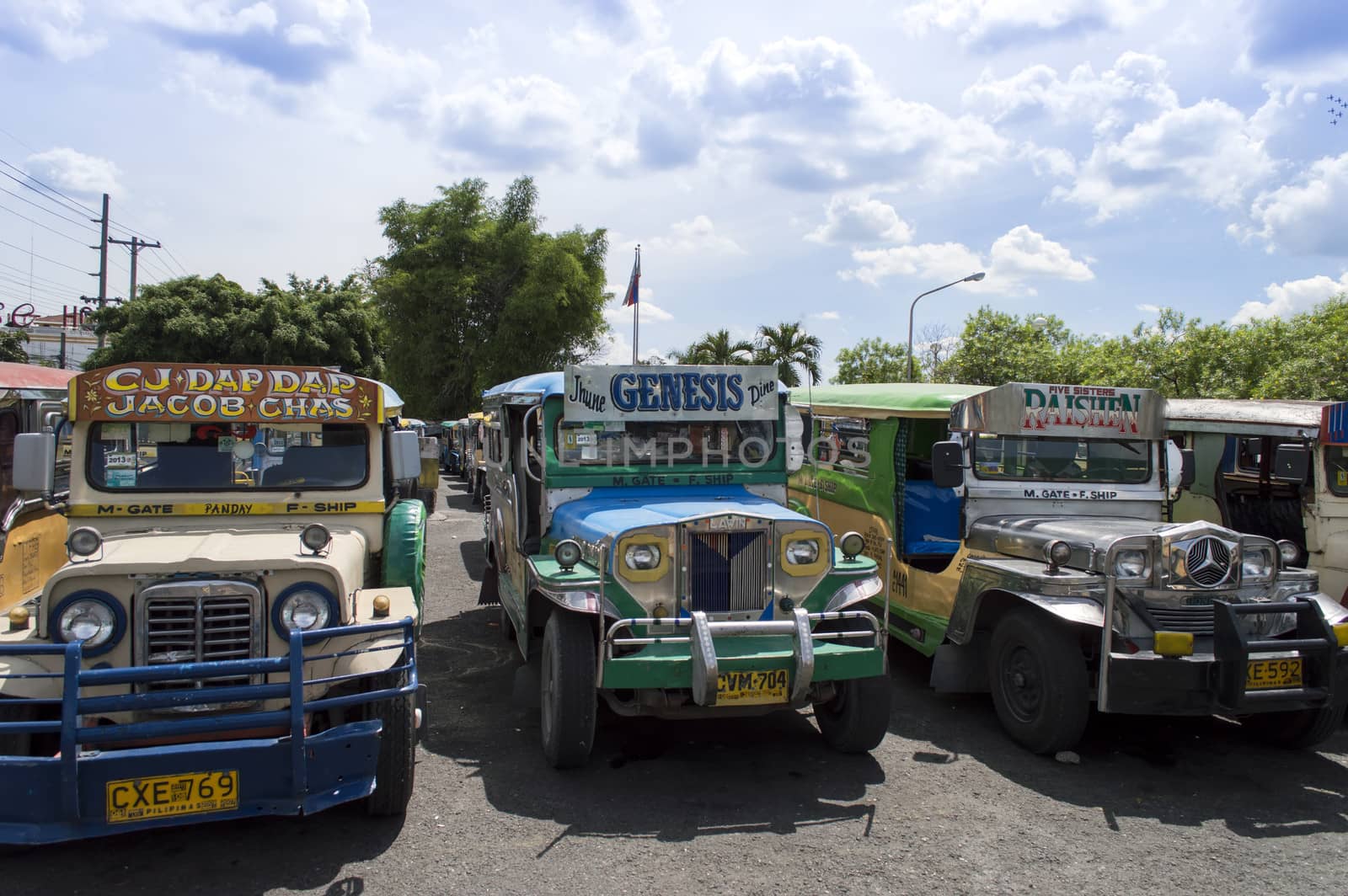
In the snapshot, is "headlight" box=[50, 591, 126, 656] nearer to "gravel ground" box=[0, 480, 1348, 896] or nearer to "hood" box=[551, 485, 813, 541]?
"gravel ground" box=[0, 480, 1348, 896]

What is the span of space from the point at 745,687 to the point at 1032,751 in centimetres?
215

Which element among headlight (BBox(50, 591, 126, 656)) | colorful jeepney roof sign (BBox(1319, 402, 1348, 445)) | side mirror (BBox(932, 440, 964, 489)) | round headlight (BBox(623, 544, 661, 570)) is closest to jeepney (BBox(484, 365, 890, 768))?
round headlight (BBox(623, 544, 661, 570))

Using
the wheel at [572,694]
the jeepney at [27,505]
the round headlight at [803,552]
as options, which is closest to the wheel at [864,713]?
the round headlight at [803,552]

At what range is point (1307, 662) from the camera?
5.09 metres

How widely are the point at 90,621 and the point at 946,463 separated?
5.34 metres

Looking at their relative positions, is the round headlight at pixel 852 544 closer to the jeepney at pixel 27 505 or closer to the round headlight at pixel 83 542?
the round headlight at pixel 83 542

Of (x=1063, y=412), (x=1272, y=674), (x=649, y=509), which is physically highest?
(x=1063, y=412)

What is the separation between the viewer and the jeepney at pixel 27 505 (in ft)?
20.2

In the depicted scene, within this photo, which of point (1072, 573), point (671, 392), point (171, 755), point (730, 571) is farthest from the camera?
point (671, 392)

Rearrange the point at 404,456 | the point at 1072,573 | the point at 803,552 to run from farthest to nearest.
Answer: the point at 404,456 → the point at 1072,573 → the point at 803,552

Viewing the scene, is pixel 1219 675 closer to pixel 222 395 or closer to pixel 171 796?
pixel 171 796

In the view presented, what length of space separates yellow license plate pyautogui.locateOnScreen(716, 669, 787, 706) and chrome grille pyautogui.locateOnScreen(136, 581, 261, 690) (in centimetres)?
227

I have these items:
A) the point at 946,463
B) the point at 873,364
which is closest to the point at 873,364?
the point at 873,364

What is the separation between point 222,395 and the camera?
5734 millimetres
